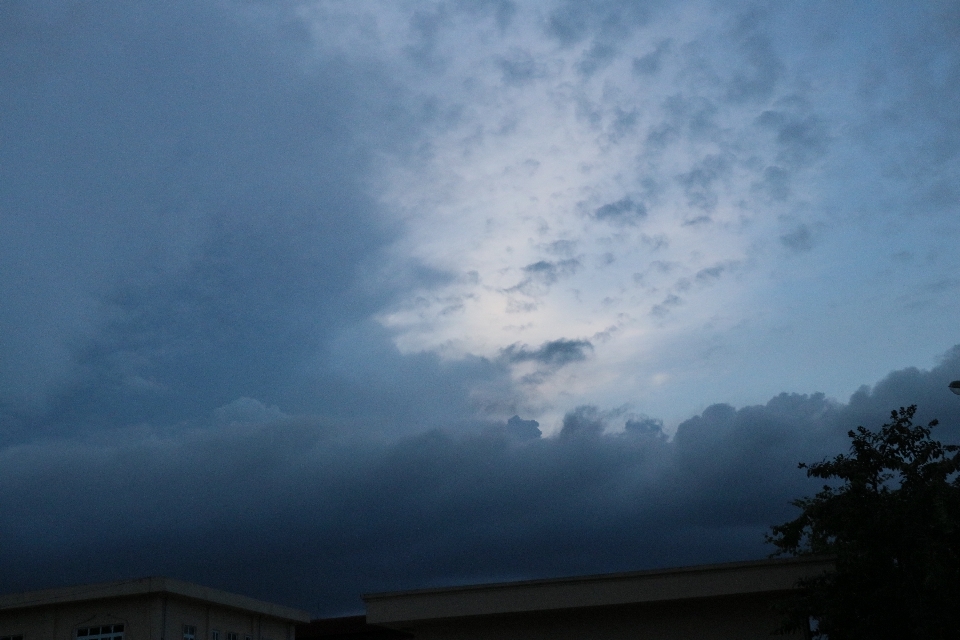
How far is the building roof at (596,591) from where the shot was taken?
21.1m

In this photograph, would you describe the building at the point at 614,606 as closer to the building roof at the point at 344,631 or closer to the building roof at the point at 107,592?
the building roof at the point at 107,592

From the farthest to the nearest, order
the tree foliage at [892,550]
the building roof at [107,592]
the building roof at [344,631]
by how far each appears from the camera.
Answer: the building roof at [344,631]
the building roof at [107,592]
the tree foliage at [892,550]

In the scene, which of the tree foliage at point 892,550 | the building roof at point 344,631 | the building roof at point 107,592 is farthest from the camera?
the building roof at point 344,631

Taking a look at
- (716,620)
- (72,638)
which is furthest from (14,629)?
(716,620)

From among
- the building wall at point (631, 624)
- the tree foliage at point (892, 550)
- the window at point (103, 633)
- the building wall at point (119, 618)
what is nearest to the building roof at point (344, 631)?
the building wall at point (119, 618)

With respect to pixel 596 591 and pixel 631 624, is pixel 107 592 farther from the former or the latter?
pixel 631 624

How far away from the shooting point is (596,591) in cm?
2200

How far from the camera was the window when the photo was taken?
27656mm

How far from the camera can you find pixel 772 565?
21.1m

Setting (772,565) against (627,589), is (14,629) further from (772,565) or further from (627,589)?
(772,565)

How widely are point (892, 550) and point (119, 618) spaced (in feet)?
70.6

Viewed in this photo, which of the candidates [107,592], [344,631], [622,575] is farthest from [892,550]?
[344,631]

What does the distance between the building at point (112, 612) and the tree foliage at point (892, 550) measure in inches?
720

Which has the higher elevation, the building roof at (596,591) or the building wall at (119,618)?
the building wall at (119,618)
